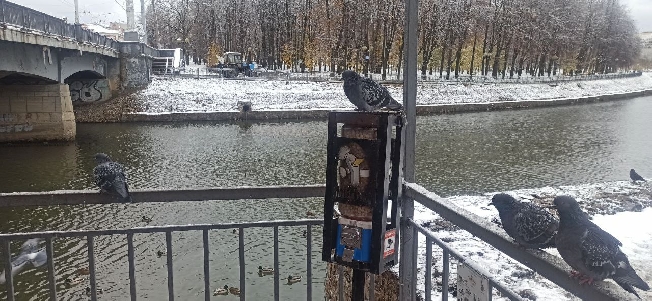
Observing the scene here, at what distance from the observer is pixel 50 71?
21.8 m

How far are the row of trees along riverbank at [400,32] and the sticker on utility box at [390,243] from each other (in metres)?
37.7

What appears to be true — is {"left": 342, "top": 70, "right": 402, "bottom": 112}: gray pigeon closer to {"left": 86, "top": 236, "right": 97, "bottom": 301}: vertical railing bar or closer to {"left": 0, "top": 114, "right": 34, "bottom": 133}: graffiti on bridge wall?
{"left": 86, "top": 236, "right": 97, "bottom": 301}: vertical railing bar

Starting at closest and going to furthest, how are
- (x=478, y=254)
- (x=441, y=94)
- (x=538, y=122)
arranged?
(x=478, y=254)
(x=538, y=122)
(x=441, y=94)

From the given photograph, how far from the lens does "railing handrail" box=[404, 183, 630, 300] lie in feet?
5.62

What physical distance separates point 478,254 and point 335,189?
3929 millimetres

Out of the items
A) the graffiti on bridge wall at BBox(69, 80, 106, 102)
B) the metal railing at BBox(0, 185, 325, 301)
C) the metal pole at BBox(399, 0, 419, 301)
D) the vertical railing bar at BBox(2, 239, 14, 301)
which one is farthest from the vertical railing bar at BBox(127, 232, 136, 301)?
the graffiti on bridge wall at BBox(69, 80, 106, 102)

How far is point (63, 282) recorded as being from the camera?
8.69 metres

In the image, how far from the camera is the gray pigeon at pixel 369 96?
2.99 m

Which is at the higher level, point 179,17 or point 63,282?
point 179,17

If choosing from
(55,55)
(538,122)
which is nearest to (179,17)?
(55,55)

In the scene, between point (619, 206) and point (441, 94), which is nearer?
point (619, 206)

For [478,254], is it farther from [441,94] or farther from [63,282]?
[441,94]

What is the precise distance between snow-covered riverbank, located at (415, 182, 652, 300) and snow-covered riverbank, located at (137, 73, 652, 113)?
2326 centimetres

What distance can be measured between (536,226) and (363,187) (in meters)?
0.83
